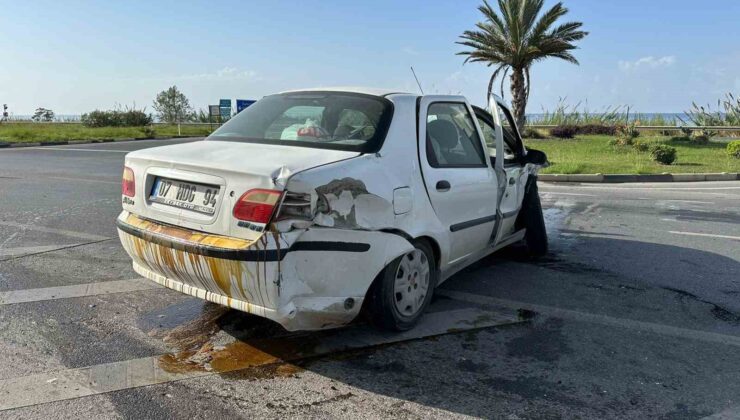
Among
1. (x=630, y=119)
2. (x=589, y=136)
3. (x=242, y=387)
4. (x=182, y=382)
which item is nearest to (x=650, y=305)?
(x=242, y=387)

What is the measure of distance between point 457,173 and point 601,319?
60.6 inches

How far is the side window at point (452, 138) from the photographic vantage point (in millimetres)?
4281

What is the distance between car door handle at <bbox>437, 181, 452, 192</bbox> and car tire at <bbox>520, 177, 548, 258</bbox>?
1840mm

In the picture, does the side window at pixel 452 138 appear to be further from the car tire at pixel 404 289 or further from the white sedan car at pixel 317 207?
the car tire at pixel 404 289

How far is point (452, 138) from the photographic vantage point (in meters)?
4.61

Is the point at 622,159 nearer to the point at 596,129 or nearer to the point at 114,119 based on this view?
the point at 596,129

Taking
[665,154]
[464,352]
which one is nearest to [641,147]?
[665,154]

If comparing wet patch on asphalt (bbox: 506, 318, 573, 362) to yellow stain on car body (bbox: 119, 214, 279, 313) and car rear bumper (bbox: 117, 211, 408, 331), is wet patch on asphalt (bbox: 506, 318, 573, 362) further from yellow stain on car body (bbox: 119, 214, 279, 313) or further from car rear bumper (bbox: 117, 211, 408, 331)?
yellow stain on car body (bbox: 119, 214, 279, 313)

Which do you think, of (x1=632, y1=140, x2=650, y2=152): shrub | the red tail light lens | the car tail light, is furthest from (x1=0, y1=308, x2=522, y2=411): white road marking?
(x1=632, y1=140, x2=650, y2=152): shrub

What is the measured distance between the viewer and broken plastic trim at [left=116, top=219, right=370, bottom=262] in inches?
123

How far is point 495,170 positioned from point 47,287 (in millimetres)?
3889

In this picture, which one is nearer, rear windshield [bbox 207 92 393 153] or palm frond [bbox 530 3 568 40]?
rear windshield [bbox 207 92 393 153]

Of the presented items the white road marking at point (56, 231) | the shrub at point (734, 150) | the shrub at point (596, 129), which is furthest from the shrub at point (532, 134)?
the white road marking at point (56, 231)

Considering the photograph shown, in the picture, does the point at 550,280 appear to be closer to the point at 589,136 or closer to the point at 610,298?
the point at 610,298
